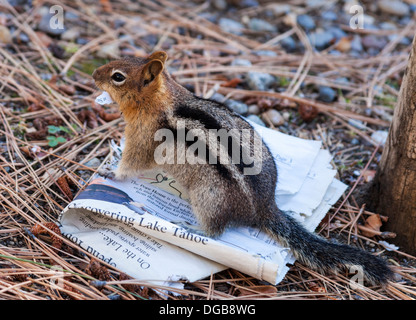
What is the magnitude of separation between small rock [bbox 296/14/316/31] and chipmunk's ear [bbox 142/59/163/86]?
3.22m

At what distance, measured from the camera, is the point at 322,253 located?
2949 mm

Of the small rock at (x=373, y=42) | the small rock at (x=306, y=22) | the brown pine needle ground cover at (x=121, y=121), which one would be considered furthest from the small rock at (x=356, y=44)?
the small rock at (x=306, y=22)

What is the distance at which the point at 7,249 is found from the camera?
2.77m

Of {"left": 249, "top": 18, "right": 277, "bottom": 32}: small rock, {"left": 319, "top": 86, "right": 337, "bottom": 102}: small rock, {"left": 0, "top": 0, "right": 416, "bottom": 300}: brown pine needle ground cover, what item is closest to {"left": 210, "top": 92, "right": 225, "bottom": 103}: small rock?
{"left": 0, "top": 0, "right": 416, "bottom": 300}: brown pine needle ground cover

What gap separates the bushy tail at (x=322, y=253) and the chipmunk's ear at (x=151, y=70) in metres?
1.29

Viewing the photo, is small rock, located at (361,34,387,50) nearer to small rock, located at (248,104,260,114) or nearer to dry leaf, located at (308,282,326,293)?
small rock, located at (248,104,260,114)

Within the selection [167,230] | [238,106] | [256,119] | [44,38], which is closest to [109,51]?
[44,38]

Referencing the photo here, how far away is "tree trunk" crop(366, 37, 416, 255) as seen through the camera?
3.01 meters

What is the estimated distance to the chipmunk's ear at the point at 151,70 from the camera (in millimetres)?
3152

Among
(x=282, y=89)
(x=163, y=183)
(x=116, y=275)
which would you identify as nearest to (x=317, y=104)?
(x=282, y=89)

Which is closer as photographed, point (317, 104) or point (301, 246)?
point (301, 246)

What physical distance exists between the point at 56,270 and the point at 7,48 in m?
3.01

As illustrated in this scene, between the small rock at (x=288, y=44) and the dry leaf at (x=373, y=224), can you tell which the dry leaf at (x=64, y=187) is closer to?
the dry leaf at (x=373, y=224)

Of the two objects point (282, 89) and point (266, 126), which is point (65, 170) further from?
point (282, 89)
